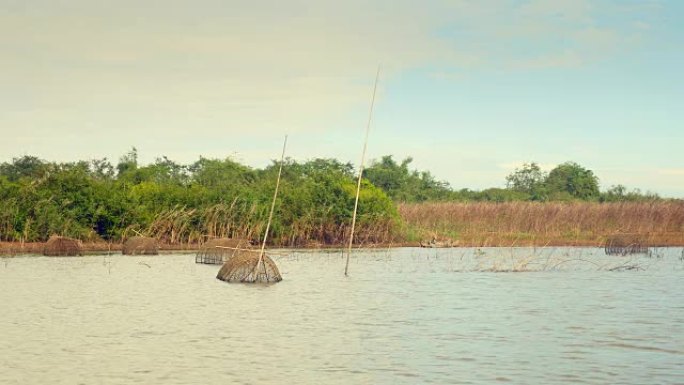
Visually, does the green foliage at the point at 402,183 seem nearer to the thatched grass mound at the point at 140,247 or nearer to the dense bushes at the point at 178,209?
the dense bushes at the point at 178,209

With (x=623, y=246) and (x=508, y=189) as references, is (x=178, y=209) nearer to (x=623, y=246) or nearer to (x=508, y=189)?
(x=623, y=246)

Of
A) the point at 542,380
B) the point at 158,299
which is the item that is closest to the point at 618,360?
the point at 542,380

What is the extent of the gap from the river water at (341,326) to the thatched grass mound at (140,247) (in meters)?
6.03

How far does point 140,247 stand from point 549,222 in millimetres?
24283

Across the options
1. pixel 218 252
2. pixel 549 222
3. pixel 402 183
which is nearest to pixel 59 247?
pixel 218 252

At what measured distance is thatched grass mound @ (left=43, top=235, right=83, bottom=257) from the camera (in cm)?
3828

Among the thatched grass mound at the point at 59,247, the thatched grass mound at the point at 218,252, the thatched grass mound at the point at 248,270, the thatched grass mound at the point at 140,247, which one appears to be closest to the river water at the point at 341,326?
the thatched grass mound at the point at 248,270

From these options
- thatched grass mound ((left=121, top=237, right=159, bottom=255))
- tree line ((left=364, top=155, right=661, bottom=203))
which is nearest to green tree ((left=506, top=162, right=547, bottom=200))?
tree line ((left=364, top=155, right=661, bottom=203))

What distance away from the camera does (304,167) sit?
260ft

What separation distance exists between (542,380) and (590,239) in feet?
127

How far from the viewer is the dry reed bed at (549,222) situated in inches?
2026

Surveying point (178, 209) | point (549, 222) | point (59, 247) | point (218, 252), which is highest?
point (549, 222)

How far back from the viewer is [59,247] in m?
38.5

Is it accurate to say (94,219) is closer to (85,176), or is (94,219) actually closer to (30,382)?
(85,176)
